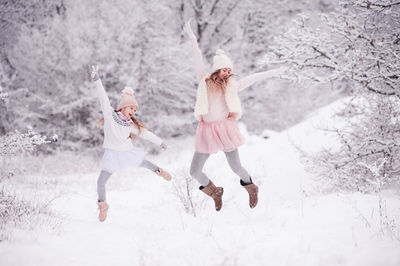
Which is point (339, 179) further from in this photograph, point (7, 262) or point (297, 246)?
point (7, 262)

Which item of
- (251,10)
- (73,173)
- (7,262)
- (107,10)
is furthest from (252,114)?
(7,262)

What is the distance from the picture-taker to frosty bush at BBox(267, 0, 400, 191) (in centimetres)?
430

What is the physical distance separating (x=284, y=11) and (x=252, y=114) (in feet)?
16.8

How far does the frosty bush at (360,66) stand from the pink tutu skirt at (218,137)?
80.6 inches

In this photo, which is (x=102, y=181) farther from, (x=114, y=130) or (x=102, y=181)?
(x=114, y=130)

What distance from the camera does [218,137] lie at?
322cm

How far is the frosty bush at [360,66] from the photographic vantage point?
14.1 feet

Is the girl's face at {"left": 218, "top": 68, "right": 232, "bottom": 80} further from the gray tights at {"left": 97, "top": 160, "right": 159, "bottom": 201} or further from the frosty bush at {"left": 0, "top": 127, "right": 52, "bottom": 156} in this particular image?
the frosty bush at {"left": 0, "top": 127, "right": 52, "bottom": 156}

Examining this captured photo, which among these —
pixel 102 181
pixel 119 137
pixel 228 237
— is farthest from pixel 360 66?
pixel 102 181

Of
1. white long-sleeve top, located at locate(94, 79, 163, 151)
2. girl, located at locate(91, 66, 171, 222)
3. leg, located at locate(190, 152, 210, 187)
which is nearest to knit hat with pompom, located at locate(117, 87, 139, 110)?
girl, located at locate(91, 66, 171, 222)

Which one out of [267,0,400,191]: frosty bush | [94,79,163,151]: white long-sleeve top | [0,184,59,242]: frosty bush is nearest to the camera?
[0,184,59,242]: frosty bush

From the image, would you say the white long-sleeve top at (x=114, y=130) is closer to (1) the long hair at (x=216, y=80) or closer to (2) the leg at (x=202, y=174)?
(2) the leg at (x=202, y=174)

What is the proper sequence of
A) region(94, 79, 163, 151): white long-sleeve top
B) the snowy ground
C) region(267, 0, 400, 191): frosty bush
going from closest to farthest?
the snowy ground < region(94, 79, 163, 151): white long-sleeve top < region(267, 0, 400, 191): frosty bush

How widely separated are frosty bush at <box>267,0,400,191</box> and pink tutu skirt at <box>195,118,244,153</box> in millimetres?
2047
